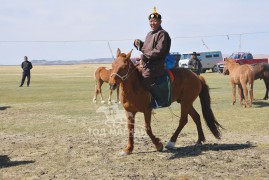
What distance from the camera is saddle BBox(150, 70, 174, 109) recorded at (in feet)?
22.2

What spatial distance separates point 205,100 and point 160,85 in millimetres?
1480

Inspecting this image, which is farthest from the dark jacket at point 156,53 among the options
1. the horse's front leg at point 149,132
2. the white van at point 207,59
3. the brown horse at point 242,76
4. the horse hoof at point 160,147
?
the white van at point 207,59

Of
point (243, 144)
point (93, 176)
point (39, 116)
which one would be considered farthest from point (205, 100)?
point (39, 116)

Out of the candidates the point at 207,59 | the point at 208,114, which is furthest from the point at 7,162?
the point at 207,59

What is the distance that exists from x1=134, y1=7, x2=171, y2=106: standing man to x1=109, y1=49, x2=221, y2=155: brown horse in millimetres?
156

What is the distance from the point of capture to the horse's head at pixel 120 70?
6.28 metres

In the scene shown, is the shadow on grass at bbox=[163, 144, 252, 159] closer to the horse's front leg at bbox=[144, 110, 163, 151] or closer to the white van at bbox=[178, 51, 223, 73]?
the horse's front leg at bbox=[144, 110, 163, 151]

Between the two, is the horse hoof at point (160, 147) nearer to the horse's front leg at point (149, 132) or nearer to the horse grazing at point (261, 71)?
the horse's front leg at point (149, 132)

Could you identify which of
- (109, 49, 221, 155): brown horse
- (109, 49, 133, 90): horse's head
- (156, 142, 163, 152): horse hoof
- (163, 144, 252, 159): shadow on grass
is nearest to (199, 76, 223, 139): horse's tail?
(109, 49, 221, 155): brown horse

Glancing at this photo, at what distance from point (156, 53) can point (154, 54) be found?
42 millimetres

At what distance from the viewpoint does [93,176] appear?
550 cm

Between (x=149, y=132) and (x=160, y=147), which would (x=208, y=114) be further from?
(x=149, y=132)

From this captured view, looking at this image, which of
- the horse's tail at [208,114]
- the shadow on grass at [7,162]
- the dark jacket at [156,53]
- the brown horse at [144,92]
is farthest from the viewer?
the horse's tail at [208,114]

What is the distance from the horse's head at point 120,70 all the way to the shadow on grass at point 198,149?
5.76ft
